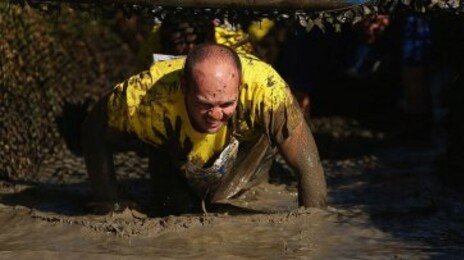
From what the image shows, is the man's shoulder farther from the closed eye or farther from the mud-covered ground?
the mud-covered ground

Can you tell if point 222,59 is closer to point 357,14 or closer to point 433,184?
point 357,14

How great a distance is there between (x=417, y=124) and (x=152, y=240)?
4082mm

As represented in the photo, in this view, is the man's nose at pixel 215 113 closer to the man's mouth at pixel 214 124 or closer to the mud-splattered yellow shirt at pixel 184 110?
the man's mouth at pixel 214 124

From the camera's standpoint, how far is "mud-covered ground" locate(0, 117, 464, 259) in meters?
5.84

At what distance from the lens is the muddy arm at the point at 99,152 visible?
21.3 feet

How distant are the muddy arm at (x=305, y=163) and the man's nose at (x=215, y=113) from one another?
42 centimetres

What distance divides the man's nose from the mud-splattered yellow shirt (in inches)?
6.9

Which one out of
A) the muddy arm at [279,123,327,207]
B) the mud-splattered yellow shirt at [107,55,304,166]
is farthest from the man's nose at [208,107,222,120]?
the muddy arm at [279,123,327,207]

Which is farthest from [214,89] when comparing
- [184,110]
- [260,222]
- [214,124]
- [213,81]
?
[260,222]

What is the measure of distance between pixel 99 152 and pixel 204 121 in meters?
0.76

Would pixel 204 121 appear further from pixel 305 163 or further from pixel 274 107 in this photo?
pixel 305 163

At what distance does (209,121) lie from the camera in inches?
241

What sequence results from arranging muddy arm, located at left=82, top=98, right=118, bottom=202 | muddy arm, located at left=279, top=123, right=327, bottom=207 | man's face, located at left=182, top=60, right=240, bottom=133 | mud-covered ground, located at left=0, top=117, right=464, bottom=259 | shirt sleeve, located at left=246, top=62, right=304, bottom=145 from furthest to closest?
1. muddy arm, located at left=82, top=98, right=118, bottom=202
2. muddy arm, located at left=279, top=123, right=327, bottom=207
3. shirt sleeve, located at left=246, top=62, right=304, bottom=145
4. man's face, located at left=182, top=60, right=240, bottom=133
5. mud-covered ground, located at left=0, top=117, right=464, bottom=259

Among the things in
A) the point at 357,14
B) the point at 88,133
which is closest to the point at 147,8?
the point at 88,133
